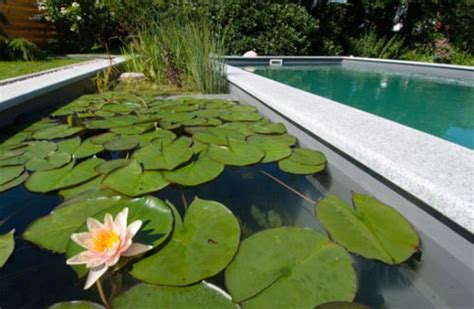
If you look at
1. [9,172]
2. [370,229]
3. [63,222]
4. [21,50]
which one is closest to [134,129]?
[9,172]

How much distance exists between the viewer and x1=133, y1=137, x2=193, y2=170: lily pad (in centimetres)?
118

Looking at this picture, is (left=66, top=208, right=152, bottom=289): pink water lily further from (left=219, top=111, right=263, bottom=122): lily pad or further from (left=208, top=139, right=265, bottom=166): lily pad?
(left=219, top=111, right=263, bottom=122): lily pad

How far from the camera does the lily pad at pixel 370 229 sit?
2.54 ft

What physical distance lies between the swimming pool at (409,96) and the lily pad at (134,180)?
219 centimetres

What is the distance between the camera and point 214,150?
132 cm

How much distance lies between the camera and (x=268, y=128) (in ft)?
5.42

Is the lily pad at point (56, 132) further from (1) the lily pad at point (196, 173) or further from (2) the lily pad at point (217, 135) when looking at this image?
(1) the lily pad at point (196, 173)

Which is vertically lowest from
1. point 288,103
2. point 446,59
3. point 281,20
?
point 446,59

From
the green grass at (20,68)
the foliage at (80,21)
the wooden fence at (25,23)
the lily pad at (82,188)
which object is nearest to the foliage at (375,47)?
the foliage at (80,21)

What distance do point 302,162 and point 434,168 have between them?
473 millimetres

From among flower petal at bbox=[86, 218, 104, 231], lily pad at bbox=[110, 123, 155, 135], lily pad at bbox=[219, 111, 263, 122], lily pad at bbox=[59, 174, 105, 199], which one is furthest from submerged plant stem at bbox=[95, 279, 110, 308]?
lily pad at bbox=[219, 111, 263, 122]

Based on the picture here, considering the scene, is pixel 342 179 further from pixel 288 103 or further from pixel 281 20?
pixel 281 20

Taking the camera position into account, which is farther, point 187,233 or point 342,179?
point 342,179

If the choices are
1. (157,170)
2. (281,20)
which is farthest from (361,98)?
(281,20)
